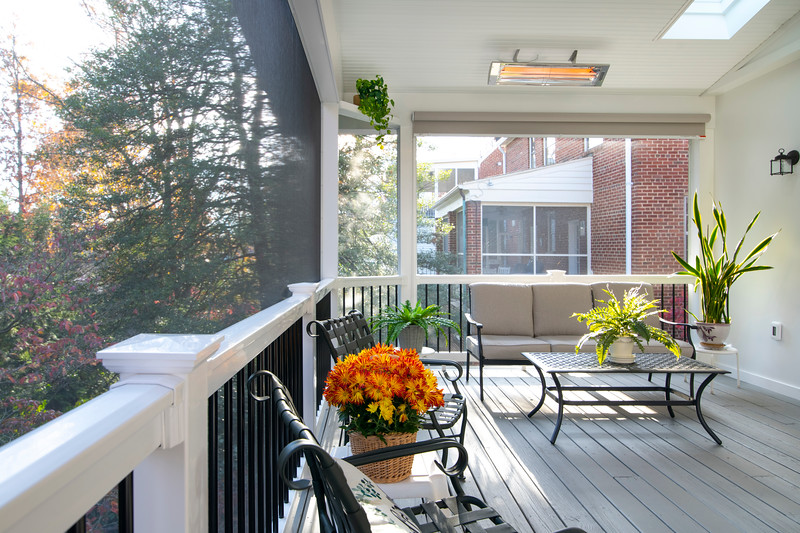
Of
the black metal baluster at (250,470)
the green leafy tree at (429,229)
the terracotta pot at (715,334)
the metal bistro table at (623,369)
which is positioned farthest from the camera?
the green leafy tree at (429,229)

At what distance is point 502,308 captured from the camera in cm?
477

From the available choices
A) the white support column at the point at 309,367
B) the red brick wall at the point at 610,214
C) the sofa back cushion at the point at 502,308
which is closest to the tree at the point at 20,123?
the white support column at the point at 309,367

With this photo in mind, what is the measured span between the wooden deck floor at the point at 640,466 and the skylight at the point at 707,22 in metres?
3.02

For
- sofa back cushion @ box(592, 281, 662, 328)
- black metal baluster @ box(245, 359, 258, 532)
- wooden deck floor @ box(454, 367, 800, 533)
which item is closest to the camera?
black metal baluster @ box(245, 359, 258, 532)

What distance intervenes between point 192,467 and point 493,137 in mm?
5221

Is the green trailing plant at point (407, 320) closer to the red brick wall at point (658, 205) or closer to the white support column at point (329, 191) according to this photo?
the white support column at point (329, 191)

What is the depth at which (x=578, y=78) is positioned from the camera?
175 inches

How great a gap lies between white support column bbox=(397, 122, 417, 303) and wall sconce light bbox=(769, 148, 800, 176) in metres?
3.13

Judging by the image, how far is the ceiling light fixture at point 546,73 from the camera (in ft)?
14.2

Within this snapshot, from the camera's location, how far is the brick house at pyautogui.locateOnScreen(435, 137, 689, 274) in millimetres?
5656

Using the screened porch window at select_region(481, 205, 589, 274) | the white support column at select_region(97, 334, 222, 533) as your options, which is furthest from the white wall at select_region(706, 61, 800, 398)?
the white support column at select_region(97, 334, 222, 533)

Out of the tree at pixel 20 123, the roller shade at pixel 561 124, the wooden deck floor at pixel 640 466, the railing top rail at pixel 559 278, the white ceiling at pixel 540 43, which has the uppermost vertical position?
the white ceiling at pixel 540 43

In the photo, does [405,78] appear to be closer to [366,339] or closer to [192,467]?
[366,339]

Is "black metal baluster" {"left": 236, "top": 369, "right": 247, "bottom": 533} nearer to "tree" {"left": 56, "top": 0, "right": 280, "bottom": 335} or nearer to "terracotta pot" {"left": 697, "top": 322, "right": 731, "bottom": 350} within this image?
"tree" {"left": 56, "top": 0, "right": 280, "bottom": 335}
